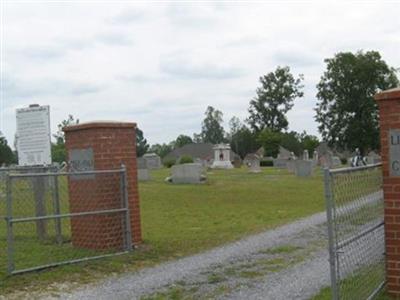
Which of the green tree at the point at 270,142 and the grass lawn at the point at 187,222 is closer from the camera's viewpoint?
the grass lawn at the point at 187,222

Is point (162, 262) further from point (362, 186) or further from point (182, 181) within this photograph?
point (182, 181)

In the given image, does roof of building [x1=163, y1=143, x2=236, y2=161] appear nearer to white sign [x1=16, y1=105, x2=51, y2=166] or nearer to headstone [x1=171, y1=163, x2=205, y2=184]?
headstone [x1=171, y1=163, x2=205, y2=184]

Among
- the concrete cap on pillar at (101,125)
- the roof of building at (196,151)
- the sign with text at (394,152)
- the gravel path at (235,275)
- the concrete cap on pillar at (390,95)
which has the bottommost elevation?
the gravel path at (235,275)

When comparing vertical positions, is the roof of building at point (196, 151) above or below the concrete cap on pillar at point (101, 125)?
above

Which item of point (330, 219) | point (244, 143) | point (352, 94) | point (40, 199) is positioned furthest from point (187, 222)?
point (244, 143)

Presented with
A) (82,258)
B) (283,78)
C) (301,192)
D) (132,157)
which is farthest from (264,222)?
(283,78)

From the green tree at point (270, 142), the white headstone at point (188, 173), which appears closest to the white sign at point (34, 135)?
the white headstone at point (188, 173)

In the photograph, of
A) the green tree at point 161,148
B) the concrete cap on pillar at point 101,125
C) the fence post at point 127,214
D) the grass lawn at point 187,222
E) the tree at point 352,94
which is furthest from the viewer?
the green tree at point 161,148

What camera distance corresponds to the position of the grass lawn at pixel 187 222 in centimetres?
851

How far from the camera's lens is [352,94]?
74.6m

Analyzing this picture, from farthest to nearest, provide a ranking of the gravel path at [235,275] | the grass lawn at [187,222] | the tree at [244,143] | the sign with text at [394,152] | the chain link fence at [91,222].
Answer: the tree at [244,143]
the chain link fence at [91,222]
the grass lawn at [187,222]
the gravel path at [235,275]
the sign with text at [394,152]

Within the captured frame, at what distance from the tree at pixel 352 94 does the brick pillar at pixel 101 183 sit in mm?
64754

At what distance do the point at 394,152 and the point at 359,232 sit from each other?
86 centimetres

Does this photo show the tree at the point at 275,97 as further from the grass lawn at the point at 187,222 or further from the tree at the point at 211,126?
the grass lawn at the point at 187,222
